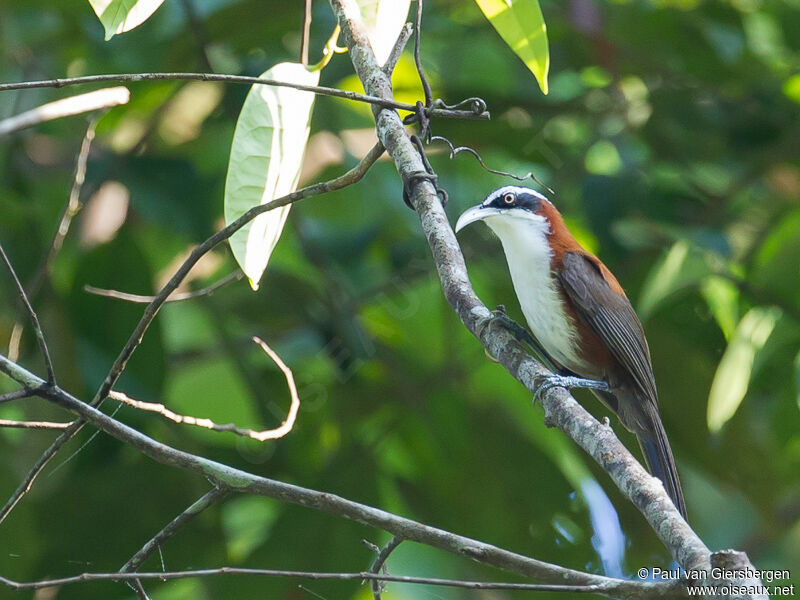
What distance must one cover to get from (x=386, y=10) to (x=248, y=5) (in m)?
1.95

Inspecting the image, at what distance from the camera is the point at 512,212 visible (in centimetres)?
352

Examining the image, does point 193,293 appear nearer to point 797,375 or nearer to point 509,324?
point 509,324

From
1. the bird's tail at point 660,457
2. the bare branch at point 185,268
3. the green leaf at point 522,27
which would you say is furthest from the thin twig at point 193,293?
the bird's tail at point 660,457

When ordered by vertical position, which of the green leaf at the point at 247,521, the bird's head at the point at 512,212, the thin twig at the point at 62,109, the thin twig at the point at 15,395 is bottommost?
Result: the green leaf at the point at 247,521

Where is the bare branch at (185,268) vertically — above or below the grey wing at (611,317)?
above

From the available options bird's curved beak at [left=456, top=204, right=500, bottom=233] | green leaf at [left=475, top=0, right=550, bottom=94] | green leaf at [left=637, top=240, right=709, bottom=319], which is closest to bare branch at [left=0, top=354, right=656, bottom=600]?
green leaf at [left=475, top=0, right=550, bottom=94]

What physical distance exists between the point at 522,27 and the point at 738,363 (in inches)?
69.7

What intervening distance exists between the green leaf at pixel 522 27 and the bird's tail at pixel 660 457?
1.55 metres

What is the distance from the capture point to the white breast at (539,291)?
325 centimetres

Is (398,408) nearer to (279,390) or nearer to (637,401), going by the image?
(279,390)

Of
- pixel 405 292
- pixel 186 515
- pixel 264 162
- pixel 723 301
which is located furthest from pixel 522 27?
pixel 405 292

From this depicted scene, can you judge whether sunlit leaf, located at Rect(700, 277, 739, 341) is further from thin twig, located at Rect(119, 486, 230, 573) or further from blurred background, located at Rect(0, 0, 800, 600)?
thin twig, located at Rect(119, 486, 230, 573)

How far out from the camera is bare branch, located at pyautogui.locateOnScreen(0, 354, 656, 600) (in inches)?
55.9

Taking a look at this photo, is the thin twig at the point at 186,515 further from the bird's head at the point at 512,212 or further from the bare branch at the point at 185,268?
the bird's head at the point at 512,212
